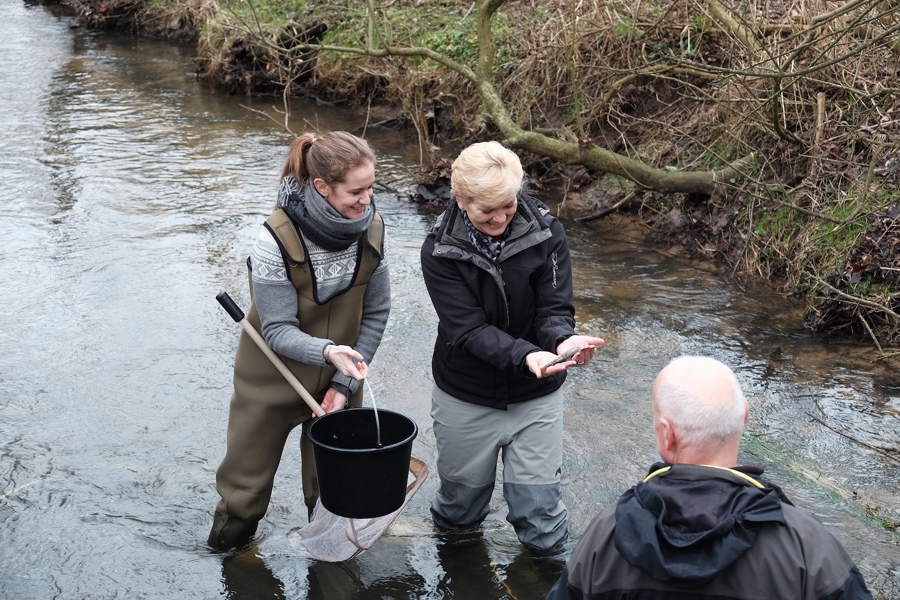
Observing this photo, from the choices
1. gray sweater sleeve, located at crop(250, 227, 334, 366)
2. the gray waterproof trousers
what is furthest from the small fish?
gray sweater sleeve, located at crop(250, 227, 334, 366)

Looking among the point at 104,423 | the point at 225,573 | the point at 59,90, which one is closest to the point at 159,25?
the point at 59,90

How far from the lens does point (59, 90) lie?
13141 millimetres

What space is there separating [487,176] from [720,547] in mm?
1663

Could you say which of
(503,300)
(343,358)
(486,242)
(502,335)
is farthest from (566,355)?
(343,358)

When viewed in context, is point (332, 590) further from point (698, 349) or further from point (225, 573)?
point (698, 349)

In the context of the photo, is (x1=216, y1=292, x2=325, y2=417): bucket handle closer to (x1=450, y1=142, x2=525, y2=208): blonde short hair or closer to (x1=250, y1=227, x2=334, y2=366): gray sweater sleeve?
(x1=250, y1=227, x2=334, y2=366): gray sweater sleeve

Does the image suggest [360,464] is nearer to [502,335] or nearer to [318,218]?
[502,335]

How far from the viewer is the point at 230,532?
382cm

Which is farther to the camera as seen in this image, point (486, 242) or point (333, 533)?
point (333, 533)

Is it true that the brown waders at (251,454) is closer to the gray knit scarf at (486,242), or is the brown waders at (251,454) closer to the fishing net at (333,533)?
the fishing net at (333,533)

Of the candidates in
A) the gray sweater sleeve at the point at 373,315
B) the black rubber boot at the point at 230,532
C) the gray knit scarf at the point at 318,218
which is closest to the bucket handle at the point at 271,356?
the gray sweater sleeve at the point at 373,315

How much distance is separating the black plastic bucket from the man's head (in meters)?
1.27

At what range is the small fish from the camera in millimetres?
3100

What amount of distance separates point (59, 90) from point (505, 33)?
6711 mm
